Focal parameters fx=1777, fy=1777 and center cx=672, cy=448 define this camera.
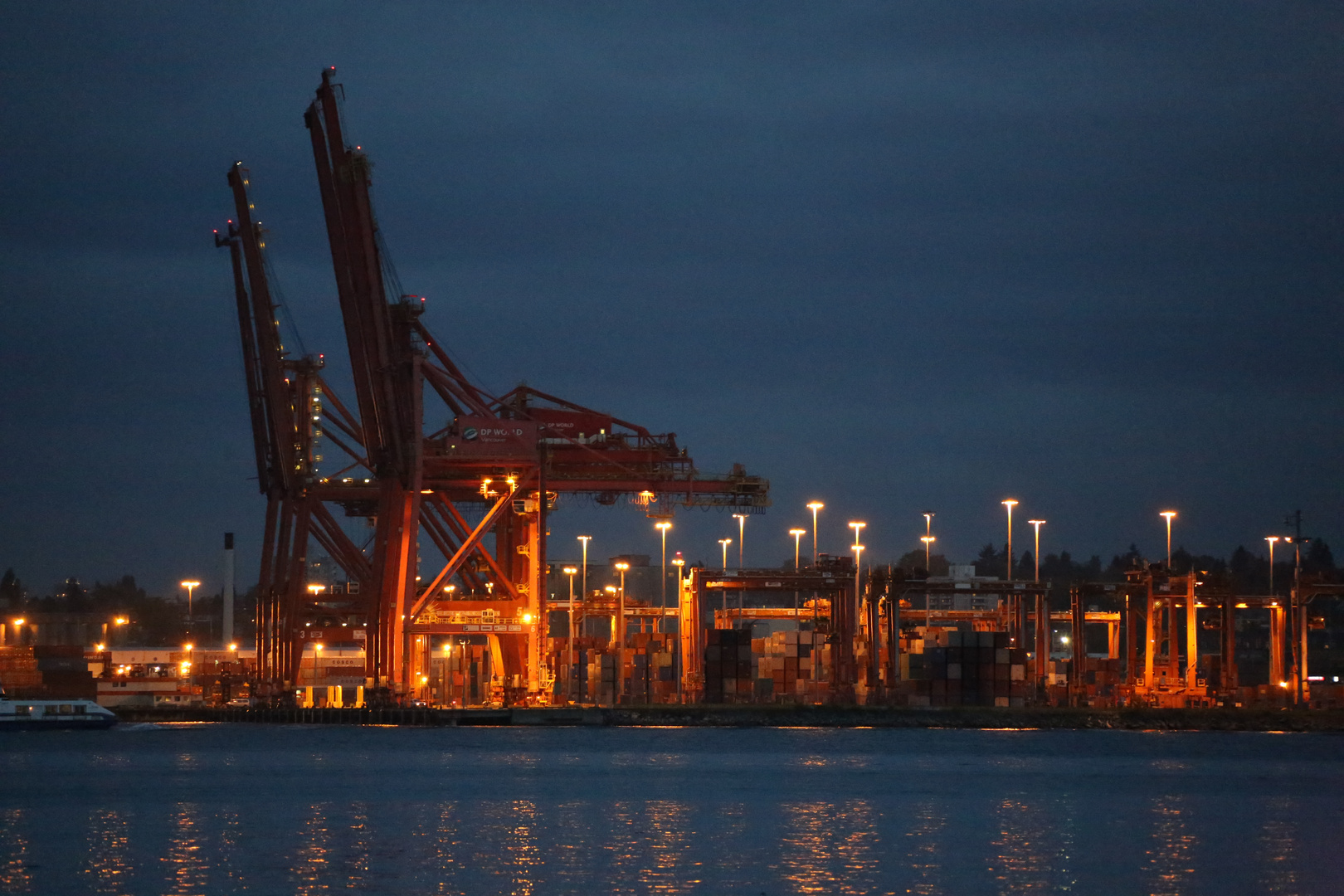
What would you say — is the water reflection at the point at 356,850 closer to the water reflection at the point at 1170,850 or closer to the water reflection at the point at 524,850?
the water reflection at the point at 524,850

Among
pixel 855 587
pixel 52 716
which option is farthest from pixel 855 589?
pixel 52 716

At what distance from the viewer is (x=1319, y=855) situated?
32281mm

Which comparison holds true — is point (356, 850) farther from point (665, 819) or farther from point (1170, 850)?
point (1170, 850)

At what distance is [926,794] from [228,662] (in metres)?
57.2

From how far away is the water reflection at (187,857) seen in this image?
88.8 feet

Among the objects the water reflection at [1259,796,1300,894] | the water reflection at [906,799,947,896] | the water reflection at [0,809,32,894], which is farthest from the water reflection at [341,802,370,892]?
the water reflection at [1259,796,1300,894]

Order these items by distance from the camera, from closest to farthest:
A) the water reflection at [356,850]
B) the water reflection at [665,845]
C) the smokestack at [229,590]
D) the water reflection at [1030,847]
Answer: the water reflection at [356,850], the water reflection at [665,845], the water reflection at [1030,847], the smokestack at [229,590]

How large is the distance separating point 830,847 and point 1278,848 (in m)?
8.64

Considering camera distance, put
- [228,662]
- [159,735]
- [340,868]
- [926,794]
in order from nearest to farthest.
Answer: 1. [340,868]
2. [926,794]
3. [159,735]
4. [228,662]

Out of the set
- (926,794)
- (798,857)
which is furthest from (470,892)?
(926,794)

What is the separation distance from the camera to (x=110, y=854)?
31.1m

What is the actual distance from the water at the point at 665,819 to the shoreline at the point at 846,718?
4.76 meters

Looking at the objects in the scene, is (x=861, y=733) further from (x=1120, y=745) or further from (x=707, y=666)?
(x=1120, y=745)

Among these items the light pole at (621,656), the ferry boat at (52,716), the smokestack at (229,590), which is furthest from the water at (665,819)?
the smokestack at (229,590)
